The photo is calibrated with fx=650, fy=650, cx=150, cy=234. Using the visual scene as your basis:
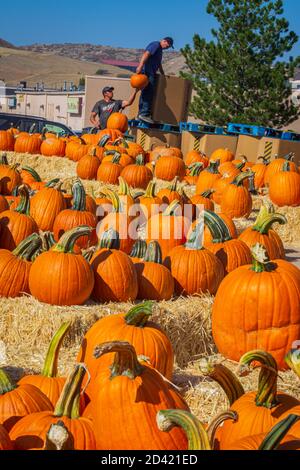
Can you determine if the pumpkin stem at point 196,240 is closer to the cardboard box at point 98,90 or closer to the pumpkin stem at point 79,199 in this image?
the pumpkin stem at point 79,199

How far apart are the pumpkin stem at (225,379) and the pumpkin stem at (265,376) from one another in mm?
105

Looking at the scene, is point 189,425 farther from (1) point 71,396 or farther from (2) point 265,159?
(2) point 265,159

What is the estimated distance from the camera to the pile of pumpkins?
6.11ft

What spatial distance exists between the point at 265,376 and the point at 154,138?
9.66m

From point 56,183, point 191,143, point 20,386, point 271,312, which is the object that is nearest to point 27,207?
point 56,183

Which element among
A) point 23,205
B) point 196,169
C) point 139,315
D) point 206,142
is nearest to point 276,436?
point 139,315

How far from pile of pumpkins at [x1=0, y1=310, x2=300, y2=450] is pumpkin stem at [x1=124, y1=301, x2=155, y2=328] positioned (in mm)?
359

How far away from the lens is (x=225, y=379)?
7.77 ft

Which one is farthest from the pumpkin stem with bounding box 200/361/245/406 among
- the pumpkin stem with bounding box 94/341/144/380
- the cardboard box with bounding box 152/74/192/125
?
the cardboard box with bounding box 152/74/192/125

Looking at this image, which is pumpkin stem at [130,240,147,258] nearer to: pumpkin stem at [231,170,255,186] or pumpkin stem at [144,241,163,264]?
pumpkin stem at [144,241,163,264]

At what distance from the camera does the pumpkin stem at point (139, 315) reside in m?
2.77

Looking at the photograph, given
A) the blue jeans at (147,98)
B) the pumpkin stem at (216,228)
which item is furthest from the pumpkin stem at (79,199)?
the blue jeans at (147,98)

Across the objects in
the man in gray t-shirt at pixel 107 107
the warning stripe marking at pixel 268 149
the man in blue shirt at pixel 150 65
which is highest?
the man in blue shirt at pixel 150 65
